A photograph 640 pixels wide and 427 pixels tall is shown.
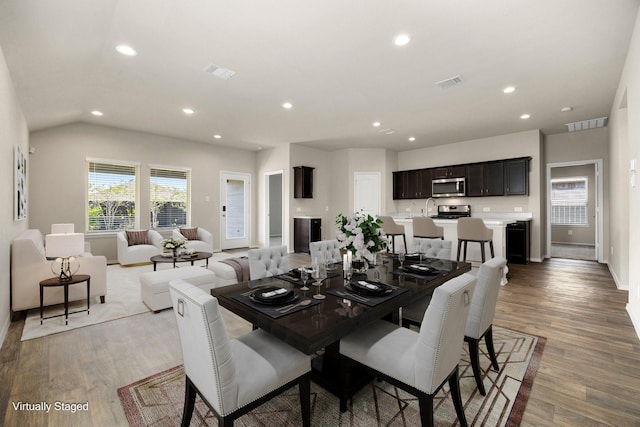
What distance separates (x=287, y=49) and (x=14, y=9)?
212cm

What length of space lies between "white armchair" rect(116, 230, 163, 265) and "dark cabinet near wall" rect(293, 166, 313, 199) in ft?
10.9

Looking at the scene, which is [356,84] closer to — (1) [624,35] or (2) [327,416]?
(1) [624,35]

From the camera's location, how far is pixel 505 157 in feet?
21.9

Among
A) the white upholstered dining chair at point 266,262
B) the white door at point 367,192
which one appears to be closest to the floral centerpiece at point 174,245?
the white upholstered dining chair at point 266,262

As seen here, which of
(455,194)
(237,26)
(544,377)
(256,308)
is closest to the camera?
(256,308)

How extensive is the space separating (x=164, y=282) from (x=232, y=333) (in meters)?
1.12

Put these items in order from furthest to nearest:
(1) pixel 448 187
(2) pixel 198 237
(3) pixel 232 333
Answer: (1) pixel 448 187, (2) pixel 198 237, (3) pixel 232 333

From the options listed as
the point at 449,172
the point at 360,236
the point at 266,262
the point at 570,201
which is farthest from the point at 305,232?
the point at 570,201

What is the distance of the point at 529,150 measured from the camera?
6336mm

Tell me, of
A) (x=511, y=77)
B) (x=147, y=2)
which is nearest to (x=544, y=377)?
(x=511, y=77)

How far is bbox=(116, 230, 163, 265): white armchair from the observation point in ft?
18.6

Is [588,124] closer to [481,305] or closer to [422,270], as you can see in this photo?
[422,270]

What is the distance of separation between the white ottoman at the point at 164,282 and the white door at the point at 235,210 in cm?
446

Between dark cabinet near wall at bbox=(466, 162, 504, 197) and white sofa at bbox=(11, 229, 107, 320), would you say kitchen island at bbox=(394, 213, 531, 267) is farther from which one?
white sofa at bbox=(11, 229, 107, 320)
